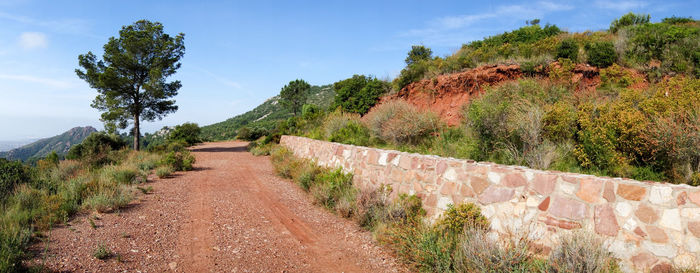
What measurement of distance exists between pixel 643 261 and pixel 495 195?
1.81 meters

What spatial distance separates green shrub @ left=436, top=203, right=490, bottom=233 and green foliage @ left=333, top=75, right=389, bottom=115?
44.2ft

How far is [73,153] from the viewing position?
18203 millimetres

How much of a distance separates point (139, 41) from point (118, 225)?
21139 millimetres

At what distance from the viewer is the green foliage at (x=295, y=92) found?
152ft

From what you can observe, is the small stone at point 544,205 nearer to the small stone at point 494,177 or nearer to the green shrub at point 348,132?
the small stone at point 494,177

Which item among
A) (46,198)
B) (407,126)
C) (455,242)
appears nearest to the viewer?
(455,242)

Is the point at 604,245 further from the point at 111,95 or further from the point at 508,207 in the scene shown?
the point at 111,95

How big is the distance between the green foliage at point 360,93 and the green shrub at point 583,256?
1489 cm

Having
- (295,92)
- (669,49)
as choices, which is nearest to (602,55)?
(669,49)

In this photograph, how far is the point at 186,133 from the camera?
30.5 meters

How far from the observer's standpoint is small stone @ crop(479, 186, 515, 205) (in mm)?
4840

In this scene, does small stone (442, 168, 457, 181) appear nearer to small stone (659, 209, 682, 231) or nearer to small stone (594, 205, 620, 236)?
small stone (594, 205, 620, 236)

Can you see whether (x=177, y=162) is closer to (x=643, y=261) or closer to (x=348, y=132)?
(x=348, y=132)

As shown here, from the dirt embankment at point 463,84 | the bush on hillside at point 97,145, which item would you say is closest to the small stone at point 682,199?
the dirt embankment at point 463,84
